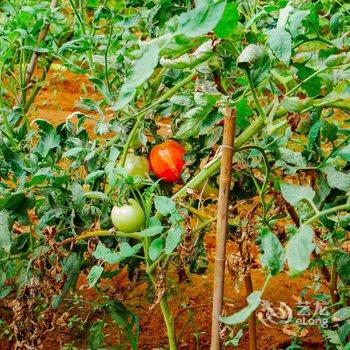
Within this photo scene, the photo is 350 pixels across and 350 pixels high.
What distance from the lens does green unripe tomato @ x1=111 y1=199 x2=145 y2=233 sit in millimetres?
1157

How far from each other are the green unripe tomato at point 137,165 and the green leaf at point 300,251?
25.4 inches

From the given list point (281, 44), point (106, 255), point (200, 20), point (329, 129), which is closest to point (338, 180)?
point (329, 129)

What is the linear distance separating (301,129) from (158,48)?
26.9 inches

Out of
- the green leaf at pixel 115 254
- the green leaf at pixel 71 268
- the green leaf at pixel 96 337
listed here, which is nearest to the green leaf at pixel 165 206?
the green leaf at pixel 115 254

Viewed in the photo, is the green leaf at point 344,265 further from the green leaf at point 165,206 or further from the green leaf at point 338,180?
the green leaf at point 165,206

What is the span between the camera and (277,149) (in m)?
1.15

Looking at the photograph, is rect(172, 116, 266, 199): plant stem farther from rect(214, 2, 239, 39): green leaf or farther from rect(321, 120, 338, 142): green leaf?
rect(214, 2, 239, 39): green leaf

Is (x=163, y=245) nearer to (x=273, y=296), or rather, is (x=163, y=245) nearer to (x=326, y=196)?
(x=326, y=196)

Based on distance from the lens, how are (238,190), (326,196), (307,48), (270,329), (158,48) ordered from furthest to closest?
(307,48)
(270,329)
(238,190)
(326,196)
(158,48)

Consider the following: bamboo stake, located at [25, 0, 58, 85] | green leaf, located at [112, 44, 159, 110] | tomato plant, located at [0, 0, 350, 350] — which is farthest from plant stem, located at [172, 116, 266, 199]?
bamboo stake, located at [25, 0, 58, 85]

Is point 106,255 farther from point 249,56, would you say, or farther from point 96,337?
point 249,56

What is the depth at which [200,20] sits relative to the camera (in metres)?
0.56

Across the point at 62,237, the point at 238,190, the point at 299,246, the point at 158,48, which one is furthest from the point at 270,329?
the point at 158,48

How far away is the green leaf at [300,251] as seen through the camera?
2.21 feet
